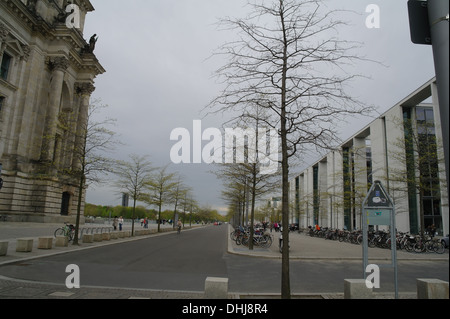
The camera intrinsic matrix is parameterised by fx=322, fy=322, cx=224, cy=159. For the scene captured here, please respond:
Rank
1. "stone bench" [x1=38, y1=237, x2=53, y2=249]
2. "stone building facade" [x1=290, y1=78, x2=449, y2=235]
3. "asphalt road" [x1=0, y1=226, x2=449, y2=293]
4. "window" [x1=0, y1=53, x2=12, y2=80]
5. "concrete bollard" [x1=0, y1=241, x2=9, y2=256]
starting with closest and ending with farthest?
"asphalt road" [x1=0, y1=226, x2=449, y2=293] → "concrete bollard" [x1=0, y1=241, x2=9, y2=256] → "stone bench" [x1=38, y1=237, x2=53, y2=249] → "stone building facade" [x1=290, y1=78, x2=449, y2=235] → "window" [x1=0, y1=53, x2=12, y2=80]

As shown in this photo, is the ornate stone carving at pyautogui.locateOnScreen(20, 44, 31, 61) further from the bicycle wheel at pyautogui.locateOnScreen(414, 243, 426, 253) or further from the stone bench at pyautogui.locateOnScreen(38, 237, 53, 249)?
the bicycle wheel at pyautogui.locateOnScreen(414, 243, 426, 253)

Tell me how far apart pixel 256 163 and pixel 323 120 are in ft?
40.0

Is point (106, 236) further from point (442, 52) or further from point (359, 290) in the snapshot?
point (442, 52)

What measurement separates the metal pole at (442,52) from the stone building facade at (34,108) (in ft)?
96.8

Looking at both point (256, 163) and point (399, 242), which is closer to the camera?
point (256, 163)

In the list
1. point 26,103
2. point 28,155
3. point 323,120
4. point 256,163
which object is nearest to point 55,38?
→ point 26,103

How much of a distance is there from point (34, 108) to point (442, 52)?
40.6m

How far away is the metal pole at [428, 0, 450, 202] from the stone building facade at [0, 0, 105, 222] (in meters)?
Result: 29.5

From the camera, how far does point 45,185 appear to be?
34062mm

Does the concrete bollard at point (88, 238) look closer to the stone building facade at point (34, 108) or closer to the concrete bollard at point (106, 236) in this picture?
the concrete bollard at point (106, 236)

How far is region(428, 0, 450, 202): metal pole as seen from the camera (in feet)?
8.16

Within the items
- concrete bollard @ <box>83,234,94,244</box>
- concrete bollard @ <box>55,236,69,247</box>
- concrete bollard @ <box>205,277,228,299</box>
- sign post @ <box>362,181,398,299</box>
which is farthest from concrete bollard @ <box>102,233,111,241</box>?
sign post @ <box>362,181,398,299</box>

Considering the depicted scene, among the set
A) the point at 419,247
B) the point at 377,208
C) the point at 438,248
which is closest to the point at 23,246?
the point at 377,208
